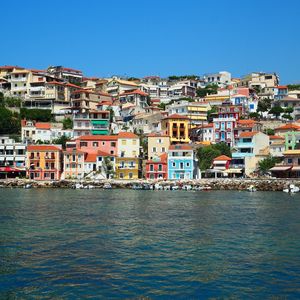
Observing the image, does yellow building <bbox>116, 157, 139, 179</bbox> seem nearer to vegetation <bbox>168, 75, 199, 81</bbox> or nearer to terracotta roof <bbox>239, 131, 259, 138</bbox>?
terracotta roof <bbox>239, 131, 259, 138</bbox>

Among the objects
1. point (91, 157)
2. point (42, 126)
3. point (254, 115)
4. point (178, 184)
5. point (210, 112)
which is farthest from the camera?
point (210, 112)

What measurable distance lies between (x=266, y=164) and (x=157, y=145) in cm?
1586

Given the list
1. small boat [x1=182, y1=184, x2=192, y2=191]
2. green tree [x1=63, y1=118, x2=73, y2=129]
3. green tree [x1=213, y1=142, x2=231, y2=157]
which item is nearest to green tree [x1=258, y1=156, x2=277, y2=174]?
green tree [x1=213, y1=142, x2=231, y2=157]

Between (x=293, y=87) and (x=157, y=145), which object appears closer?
(x=157, y=145)

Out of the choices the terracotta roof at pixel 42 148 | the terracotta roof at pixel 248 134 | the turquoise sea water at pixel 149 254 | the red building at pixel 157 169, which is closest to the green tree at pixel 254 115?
the terracotta roof at pixel 248 134

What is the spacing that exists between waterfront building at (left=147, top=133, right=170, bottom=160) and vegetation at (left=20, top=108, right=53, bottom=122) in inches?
911

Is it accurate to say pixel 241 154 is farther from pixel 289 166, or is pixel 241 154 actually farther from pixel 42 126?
pixel 42 126

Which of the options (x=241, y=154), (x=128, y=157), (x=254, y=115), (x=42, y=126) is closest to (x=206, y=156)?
(x=241, y=154)

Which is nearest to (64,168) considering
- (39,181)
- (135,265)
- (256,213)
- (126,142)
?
(39,181)

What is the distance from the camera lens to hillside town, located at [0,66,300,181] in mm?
64500

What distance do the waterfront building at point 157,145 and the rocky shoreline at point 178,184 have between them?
7331 mm

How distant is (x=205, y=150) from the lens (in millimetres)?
65062

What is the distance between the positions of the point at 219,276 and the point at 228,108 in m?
62.9

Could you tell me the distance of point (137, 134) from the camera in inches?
3091
